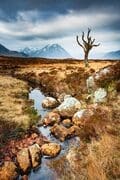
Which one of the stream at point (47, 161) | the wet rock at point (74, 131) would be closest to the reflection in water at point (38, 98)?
the stream at point (47, 161)

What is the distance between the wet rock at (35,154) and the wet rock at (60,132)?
2.01 metres

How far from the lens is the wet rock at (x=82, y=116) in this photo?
1685cm

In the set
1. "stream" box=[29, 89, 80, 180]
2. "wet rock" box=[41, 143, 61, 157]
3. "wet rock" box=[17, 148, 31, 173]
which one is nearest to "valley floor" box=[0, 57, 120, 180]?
"stream" box=[29, 89, 80, 180]

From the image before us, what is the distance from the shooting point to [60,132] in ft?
53.0

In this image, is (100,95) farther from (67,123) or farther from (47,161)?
(47,161)

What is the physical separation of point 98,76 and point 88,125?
30.9 ft

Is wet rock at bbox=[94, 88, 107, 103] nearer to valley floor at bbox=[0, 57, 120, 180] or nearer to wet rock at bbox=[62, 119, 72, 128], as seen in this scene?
valley floor at bbox=[0, 57, 120, 180]

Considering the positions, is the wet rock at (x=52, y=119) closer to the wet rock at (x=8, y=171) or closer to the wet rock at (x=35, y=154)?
the wet rock at (x=35, y=154)

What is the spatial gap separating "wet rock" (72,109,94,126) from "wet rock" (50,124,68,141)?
1.07 m

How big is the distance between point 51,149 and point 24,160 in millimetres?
1628

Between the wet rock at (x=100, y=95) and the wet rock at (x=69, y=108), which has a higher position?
the wet rock at (x=100, y=95)

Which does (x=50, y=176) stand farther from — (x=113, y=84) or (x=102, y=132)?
(x=113, y=84)

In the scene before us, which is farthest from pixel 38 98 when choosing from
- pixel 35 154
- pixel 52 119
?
pixel 35 154

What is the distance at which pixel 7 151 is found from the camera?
14117mm
